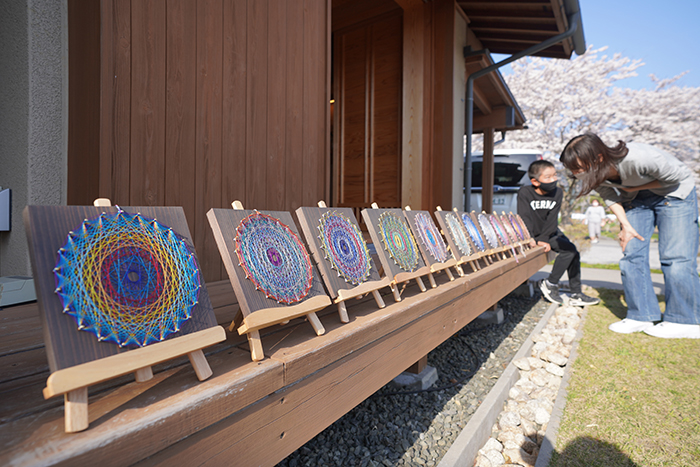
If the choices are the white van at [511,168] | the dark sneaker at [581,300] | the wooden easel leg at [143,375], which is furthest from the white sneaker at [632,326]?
the white van at [511,168]

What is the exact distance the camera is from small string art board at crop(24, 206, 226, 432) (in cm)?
69

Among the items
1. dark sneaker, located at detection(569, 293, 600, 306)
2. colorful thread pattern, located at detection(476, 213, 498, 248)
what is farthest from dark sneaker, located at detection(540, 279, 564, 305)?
colorful thread pattern, located at detection(476, 213, 498, 248)

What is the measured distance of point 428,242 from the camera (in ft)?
7.36

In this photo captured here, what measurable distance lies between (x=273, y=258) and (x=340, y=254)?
0.37 metres

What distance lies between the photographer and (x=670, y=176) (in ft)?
10.4

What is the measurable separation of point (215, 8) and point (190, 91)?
551 mm

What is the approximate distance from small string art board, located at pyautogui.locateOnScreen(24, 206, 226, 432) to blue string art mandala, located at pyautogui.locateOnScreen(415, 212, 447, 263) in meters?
1.50

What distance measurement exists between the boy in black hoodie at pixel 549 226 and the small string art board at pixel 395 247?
3.43 m

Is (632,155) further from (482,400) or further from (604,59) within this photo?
(604,59)

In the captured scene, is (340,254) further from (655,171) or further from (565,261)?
(565,261)

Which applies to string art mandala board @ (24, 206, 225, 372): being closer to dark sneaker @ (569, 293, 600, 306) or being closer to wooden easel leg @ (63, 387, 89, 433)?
wooden easel leg @ (63, 387, 89, 433)

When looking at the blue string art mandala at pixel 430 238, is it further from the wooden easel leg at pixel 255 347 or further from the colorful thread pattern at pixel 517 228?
the colorful thread pattern at pixel 517 228

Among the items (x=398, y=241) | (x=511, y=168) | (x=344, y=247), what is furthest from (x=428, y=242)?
(x=511, y=168)

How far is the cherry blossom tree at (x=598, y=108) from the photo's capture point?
17.9m
